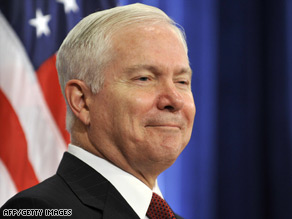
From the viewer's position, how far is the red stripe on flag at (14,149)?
2.59 metres

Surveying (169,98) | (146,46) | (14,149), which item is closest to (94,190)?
(169,98)

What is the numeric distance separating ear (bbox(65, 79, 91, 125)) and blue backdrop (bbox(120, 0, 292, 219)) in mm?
1801

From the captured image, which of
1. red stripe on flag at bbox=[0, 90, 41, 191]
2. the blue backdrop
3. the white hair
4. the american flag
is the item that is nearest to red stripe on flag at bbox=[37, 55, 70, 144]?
the american flag

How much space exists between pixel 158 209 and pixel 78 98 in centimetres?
42

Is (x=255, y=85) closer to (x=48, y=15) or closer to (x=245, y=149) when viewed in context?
(x=245, y=149)

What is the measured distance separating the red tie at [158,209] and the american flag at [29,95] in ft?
4.70

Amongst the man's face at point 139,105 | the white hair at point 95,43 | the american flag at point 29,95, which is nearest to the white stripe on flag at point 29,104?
the american flag at point 29,95

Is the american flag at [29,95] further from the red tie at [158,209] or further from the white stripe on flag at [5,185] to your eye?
the red tie at [158,209]

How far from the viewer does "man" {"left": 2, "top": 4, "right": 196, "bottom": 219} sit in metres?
1.29

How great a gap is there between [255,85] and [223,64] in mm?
275

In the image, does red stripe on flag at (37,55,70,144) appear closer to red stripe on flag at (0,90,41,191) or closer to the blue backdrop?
red stripe on flag at (0,90,41,191)

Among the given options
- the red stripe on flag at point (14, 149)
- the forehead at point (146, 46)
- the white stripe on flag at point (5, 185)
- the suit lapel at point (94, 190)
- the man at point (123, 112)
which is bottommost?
the white stripe on flag at point (5, 185)

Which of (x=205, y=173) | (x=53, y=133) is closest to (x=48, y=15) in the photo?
(x=53, y=133)

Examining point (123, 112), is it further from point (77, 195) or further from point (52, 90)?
point (52, 90)
